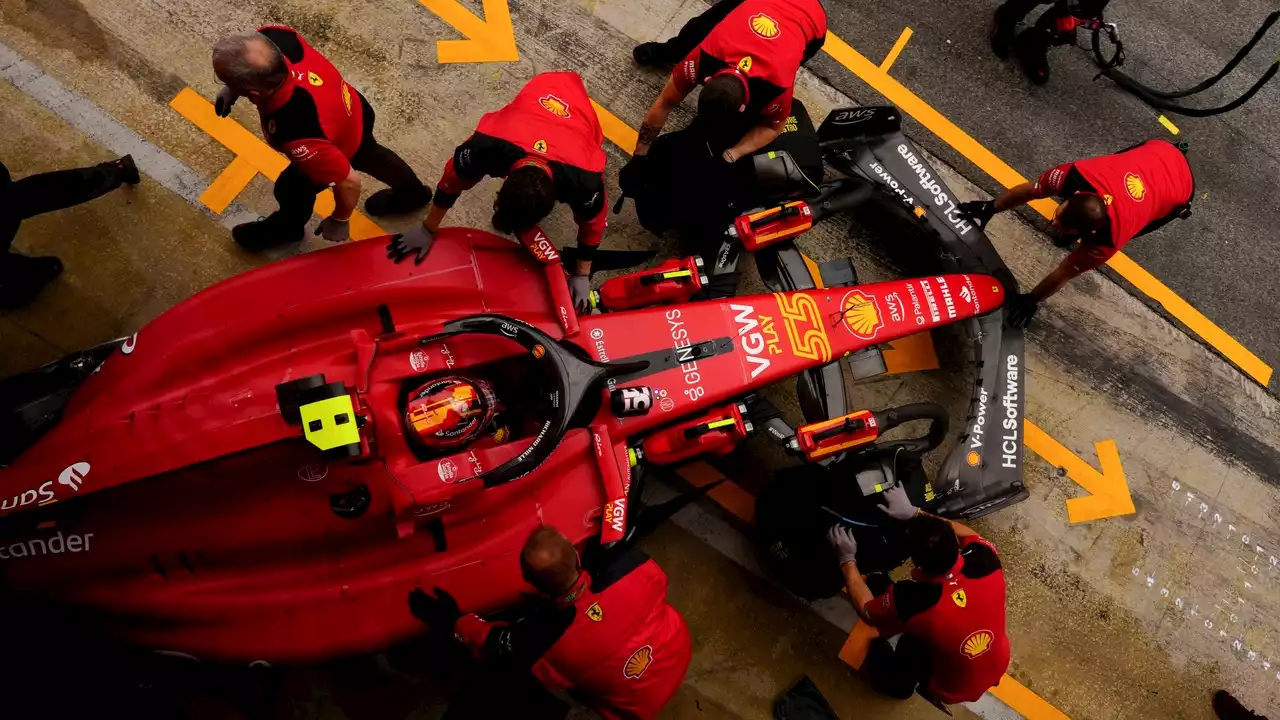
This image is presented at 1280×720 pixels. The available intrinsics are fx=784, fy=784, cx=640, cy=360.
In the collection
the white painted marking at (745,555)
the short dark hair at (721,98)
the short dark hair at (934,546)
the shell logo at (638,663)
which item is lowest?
the white painted marking at (745,555)

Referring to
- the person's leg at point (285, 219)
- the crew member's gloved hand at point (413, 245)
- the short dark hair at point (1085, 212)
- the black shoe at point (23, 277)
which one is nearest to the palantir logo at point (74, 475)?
the crew member's gloved hand at point (413, 245)

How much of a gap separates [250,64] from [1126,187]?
4.60 meters

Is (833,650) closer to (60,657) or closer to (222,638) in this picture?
(222,638)

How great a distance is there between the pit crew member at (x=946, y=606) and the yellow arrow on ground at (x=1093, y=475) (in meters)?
1.53

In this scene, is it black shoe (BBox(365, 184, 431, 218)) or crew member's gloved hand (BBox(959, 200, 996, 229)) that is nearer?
black shoe (BBox(365, 184, 431, 218))

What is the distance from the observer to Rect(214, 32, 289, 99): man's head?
3186 mm

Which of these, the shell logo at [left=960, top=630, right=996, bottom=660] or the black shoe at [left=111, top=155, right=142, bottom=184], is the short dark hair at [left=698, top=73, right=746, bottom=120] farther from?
the black shoe at [left=111, top=155, right=142, bottom=184]

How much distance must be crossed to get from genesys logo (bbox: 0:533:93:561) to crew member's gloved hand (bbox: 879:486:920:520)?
3641 mm

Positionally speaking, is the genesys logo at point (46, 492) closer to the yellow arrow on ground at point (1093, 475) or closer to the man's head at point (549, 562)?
the man's head at point (549, 562)

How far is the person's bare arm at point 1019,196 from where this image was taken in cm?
476

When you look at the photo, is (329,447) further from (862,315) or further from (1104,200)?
(1104,200)

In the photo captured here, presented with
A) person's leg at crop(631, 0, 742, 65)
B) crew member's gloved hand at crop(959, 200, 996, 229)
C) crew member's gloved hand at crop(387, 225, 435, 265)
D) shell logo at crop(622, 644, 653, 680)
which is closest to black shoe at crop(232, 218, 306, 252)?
crew member's gloved hand at crop(387, 225, 435, 265)

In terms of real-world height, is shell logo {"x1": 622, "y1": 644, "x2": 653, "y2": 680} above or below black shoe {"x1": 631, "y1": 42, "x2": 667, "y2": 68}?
below

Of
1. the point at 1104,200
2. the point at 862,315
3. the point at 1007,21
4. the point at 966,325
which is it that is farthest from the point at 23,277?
the point at 1007,21
